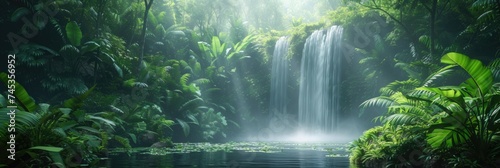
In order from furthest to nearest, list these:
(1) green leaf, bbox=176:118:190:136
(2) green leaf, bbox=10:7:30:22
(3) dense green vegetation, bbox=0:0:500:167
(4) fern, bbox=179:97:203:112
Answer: (4) fern, bbox=179:97:203:112, (1) green leaf, bbox=176:118:190:136, (2) green leaf, bbox=10:7:30:22, (3) dense green vegetation, bbox=0:0:500:167

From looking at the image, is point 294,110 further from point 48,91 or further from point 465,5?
point 48,91

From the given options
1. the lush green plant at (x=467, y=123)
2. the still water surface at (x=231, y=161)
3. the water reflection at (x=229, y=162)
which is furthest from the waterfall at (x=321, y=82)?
the lush green plant at (x=467, y=123)

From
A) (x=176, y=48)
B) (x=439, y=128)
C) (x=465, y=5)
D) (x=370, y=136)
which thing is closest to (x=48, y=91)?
(x=176, y=48)

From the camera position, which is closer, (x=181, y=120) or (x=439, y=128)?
(x=439, y=128)

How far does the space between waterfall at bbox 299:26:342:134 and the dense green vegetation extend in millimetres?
625

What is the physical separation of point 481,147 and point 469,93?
0.98 meters

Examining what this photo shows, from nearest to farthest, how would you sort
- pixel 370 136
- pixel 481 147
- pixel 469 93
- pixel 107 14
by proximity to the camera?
pixel 481 147
pixel 469 93
pixel 370 136
pixel 107 14

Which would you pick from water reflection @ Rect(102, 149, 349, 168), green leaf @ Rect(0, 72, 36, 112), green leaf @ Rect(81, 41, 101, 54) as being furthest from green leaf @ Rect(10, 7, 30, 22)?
green leaf @ Rect(0, 72, 36, 112)

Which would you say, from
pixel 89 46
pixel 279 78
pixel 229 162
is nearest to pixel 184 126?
pixel 89 46

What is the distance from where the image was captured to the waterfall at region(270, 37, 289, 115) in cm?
2576

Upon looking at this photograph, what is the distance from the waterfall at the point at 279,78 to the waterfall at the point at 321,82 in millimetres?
2241

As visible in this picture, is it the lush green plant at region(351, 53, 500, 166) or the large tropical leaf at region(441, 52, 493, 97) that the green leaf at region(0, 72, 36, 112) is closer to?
the lush green plant at region(351, 53, 500, 166)

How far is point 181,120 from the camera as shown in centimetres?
1958

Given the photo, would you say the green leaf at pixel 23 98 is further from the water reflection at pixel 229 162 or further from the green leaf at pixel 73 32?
the green leaf at pixel 73 32
